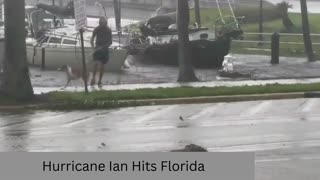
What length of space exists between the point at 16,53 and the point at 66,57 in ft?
35.9

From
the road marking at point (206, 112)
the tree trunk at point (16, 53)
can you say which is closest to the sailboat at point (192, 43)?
the road marking at point (206, 112)

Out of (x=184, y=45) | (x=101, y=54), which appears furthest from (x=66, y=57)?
(x=101, y=54)

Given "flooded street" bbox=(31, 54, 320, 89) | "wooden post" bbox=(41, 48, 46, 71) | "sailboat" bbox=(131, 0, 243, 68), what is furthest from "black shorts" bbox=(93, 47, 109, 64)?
"sailboat" bbox=(131, 0, 243, 68)

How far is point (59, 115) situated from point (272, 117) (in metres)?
4.18

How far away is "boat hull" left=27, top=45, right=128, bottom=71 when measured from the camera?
78.6 ft

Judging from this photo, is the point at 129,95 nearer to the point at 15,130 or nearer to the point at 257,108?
the point at 257,108

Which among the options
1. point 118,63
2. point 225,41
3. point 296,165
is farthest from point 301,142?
point 225,41

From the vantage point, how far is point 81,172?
288 cm

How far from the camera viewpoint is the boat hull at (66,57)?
23969 mm

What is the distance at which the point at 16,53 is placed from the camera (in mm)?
14141

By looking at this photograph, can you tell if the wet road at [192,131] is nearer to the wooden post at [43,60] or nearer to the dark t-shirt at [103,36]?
the dark t-shirt at [103,36]

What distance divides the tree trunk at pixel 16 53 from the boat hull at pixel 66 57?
30.5 feet

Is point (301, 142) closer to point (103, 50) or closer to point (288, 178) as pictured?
point (288, 178)

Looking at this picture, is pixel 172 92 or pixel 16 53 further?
pixel 172 92
